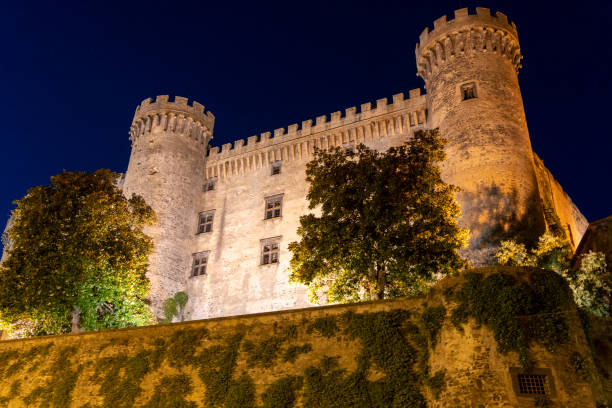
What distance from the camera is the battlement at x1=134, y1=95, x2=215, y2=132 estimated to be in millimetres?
35812

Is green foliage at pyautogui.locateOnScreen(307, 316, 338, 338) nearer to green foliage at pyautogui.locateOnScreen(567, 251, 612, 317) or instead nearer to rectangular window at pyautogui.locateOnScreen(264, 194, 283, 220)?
green foliage at pyautogui.locateOnScreen(567, 251, 612, 317)

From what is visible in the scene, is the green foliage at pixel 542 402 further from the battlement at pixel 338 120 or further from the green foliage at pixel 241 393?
the battlement at pixel 338 120

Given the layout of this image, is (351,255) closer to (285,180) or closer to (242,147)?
(285,180)

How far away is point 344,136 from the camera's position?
3200cm

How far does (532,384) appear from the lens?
1093 cm

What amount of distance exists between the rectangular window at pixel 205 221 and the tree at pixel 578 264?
59.6ft

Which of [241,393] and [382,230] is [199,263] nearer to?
[382,230]

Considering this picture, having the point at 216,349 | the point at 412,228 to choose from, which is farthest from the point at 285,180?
the point at 216,349

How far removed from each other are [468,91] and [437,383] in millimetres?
19149

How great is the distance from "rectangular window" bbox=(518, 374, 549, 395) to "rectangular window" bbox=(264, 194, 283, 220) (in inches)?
866

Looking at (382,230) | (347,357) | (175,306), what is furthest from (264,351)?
(175,306)

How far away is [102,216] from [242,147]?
49.0ft

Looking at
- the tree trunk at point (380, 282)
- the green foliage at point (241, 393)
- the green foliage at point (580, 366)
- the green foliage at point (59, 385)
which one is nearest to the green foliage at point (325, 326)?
the green foliage at point (241, 393)

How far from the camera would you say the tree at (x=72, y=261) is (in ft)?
66.7
